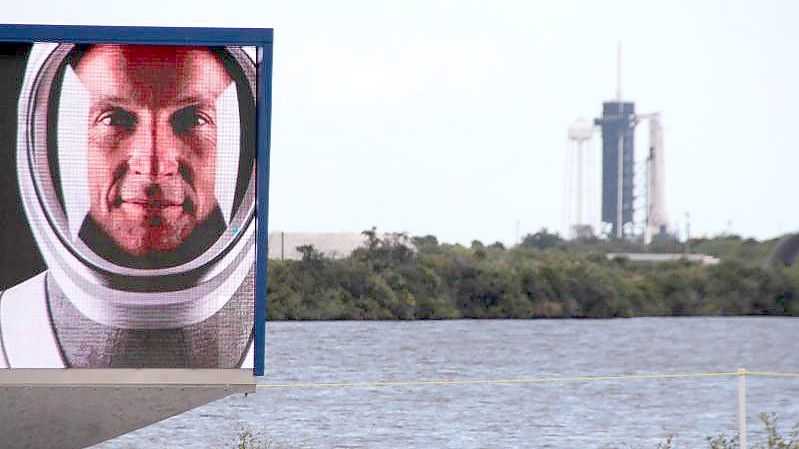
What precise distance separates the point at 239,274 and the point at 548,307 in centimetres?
7764

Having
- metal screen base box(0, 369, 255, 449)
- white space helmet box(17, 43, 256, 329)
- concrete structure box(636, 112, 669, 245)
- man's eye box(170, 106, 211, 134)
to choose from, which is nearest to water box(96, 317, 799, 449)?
metal screen base box(0, 369, 255, 449)

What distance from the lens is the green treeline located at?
258 ft

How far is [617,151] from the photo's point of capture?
18975 centimetres

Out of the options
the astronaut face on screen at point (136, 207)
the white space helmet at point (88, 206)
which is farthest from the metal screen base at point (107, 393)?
the white space helmet at point (88, 206)

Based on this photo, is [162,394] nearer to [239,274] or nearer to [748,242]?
[239,274]

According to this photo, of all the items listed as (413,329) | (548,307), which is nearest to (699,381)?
(413,329)

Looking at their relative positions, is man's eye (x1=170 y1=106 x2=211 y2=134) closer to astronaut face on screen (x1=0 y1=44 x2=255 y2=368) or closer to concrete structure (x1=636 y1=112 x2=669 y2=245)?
astronaut face on screen (x1=0 y1=44 x2=255 y2=368)

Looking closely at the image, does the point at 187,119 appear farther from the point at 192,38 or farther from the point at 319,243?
the point at 319,243

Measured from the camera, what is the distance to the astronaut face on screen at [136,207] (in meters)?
10.4

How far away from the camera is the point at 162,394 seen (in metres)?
10.4

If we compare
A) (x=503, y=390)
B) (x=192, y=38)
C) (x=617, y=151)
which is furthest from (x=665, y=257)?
(x=617, y=151)

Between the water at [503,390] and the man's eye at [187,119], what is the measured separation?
324 inches

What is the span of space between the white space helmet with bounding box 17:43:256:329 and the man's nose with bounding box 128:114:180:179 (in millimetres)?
321

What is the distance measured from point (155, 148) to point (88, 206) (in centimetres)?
62
